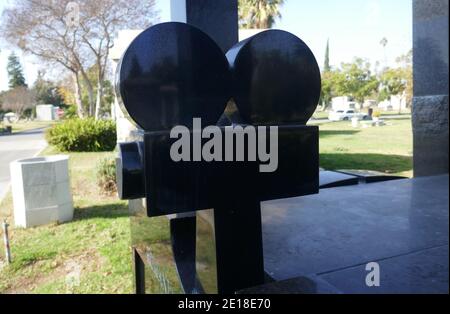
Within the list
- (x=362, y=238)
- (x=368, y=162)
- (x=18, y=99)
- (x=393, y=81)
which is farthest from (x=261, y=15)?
(x=18, y=99)

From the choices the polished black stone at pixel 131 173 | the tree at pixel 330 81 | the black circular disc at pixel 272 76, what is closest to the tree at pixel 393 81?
the tree at pixel 330 81

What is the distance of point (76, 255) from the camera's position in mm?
5160

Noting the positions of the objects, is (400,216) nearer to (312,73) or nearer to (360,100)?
(312,73)

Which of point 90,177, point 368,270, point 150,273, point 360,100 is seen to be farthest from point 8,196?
point 360,100

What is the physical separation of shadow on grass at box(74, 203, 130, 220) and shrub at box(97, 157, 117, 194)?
0.90 m

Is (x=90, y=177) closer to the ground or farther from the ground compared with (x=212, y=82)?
closer to the ground

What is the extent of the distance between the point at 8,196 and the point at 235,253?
8.13 metres

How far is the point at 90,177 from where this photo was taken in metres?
9.87

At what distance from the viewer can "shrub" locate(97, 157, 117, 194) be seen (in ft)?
27.7

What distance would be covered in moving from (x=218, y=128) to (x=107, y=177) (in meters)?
7.13

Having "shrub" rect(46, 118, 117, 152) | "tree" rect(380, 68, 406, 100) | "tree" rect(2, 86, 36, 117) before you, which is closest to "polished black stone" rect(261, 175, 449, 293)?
"shrub" rect(46, 118, 117, 152)

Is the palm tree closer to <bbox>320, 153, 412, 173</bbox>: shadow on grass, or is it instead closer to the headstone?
<bbox>320, 153, 412, 173</bbox>: shadow on grass

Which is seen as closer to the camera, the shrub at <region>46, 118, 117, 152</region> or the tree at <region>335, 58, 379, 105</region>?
the shrub at <region>46, 118, 117, 152</region>
